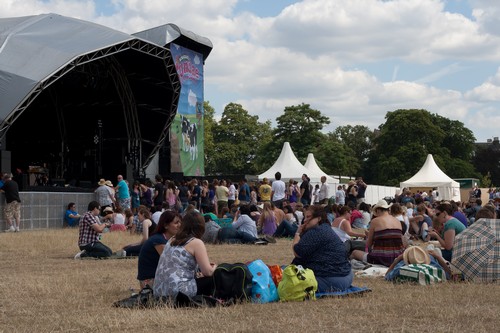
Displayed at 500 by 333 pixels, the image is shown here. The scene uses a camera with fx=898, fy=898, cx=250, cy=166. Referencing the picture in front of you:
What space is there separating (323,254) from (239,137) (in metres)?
82.8

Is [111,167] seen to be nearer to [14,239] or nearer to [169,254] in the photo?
[14,239]

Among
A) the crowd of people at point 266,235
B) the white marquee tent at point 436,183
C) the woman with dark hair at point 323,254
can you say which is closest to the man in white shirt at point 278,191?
the crowd of people at point 266,235

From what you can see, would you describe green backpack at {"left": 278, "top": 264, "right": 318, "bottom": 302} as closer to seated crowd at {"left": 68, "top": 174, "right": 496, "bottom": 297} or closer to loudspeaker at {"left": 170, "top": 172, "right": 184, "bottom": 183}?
seated crowd at {"left": 68, "top": 174, "right": 496, "bottom": 297}

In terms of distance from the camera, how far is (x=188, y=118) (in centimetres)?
4022

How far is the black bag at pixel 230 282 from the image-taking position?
28.5 feet

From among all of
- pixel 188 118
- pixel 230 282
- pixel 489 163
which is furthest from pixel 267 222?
pixel 489 163

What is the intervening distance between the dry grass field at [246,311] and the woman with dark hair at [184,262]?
1.38 ft

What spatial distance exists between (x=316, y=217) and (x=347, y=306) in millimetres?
1390

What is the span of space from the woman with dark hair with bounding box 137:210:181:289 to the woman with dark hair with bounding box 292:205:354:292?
135 centimetres

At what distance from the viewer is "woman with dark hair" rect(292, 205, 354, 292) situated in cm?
938

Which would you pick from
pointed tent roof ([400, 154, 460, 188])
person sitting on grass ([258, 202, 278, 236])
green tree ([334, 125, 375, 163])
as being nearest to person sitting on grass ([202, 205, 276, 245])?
person sitting on grass ([258, 202, 278, 236])

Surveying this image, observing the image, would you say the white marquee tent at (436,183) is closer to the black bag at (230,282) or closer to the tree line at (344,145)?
the tree line at (344,145)

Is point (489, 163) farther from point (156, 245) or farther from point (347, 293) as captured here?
point (156, 245)

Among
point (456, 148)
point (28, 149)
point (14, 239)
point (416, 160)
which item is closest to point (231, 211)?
point (14, 239)
